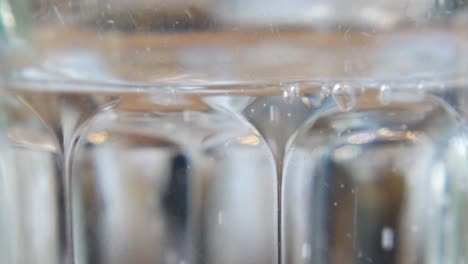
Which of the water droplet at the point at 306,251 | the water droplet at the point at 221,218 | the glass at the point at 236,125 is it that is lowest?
the water droplet at the point at 306,251

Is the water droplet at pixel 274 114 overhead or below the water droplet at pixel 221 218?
overhead

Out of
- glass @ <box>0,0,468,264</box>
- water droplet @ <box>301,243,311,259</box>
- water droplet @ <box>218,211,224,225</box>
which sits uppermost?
glass @ <box>0,0,468,264</box>

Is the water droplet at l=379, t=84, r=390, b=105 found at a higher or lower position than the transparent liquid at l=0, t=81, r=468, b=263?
higher

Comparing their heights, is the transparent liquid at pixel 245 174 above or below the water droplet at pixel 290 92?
below
